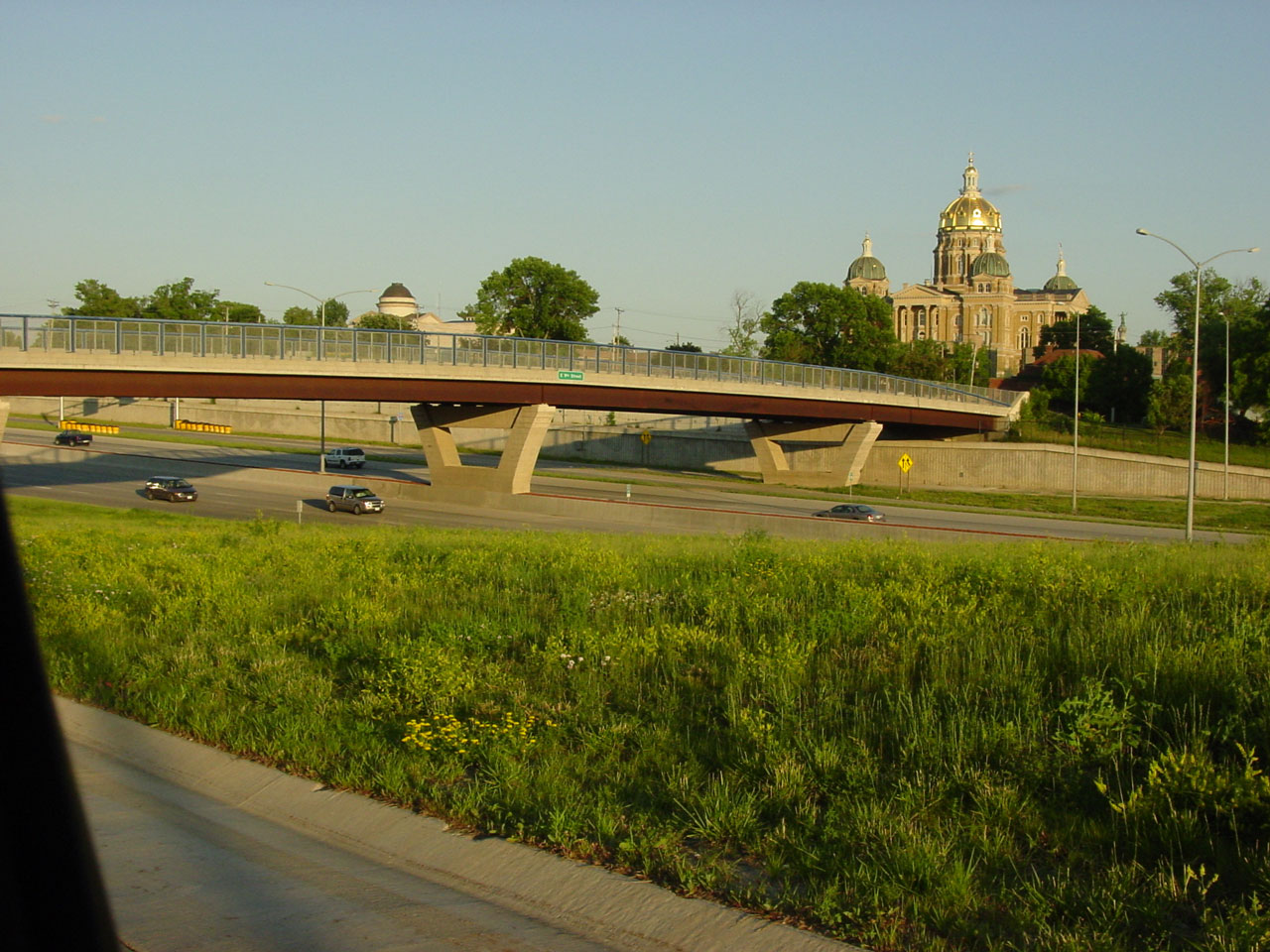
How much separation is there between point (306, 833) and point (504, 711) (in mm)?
1974

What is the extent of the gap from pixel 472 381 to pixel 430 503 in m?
6.19

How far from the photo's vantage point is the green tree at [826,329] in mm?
116312

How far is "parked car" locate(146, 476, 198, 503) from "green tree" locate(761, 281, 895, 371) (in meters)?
75.7

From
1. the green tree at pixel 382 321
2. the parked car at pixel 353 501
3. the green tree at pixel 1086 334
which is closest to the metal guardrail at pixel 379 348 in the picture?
the parked car at pixel 353 501

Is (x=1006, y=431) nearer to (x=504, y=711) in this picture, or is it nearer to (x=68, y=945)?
(x=504, y=711)

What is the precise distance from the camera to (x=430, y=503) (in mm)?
51906

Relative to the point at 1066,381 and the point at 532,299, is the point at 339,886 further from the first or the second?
the point at 532,299

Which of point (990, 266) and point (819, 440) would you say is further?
point (990, 266)

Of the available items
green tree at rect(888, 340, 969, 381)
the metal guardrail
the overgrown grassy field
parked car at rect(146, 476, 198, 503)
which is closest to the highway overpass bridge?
the metal guardrail

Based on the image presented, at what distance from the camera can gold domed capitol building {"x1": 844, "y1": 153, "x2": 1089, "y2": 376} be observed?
18812 centimetres

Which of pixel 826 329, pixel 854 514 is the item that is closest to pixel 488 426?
pixel 854 514

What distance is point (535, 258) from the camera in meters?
117

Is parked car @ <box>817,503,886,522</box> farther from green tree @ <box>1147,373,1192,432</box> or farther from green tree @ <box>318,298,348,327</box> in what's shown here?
green tree @ <box>318,298,348,327</box>

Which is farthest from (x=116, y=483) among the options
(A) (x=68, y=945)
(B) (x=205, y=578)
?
(A) (x=68, y=945)
